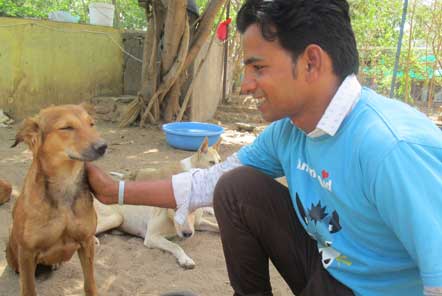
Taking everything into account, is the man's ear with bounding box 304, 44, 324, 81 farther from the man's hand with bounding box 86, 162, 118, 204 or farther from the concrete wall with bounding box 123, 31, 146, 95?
the concrete wall with bounding box 123, 31, 146, 95

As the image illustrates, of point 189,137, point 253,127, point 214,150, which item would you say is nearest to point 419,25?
point 253,127

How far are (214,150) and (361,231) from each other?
3.13m

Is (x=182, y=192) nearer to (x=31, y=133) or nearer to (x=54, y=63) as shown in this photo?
(x=31, y=133)

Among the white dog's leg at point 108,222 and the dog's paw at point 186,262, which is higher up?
the white dog's leg at point 108,222

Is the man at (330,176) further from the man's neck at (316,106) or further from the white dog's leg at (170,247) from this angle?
the white dog's leg at (170,247)

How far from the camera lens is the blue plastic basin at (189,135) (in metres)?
6.51

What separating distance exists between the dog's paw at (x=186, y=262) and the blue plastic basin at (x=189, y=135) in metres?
3.10

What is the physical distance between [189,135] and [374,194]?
5.24m

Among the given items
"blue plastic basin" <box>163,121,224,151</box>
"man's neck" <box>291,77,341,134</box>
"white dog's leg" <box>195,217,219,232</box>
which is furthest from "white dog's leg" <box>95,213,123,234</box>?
"blue plastic basin" <box>163,121,224,151</box>

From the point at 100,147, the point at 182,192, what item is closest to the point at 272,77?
the point at 182,192

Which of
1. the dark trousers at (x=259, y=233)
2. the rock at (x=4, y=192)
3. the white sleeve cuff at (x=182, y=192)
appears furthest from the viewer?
the rock at (x=4, y=192)

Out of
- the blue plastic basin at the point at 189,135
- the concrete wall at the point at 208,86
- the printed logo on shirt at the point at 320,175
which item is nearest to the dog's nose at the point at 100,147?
the printed logo on shirt at the point at 320,175

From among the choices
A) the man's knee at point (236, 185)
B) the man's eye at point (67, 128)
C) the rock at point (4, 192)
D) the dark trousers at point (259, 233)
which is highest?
the man's eye at point (67, 128)

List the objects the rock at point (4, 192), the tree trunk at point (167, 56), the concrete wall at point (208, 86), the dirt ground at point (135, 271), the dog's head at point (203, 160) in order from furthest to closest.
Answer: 1. the concrete wall at point (208, 86)
2. the tree trunk at point (167, 56)
3. the dog's head at point (203, 160)
4. the rock at point (4, 192)
5. the dirt ground at point (135, 271)
